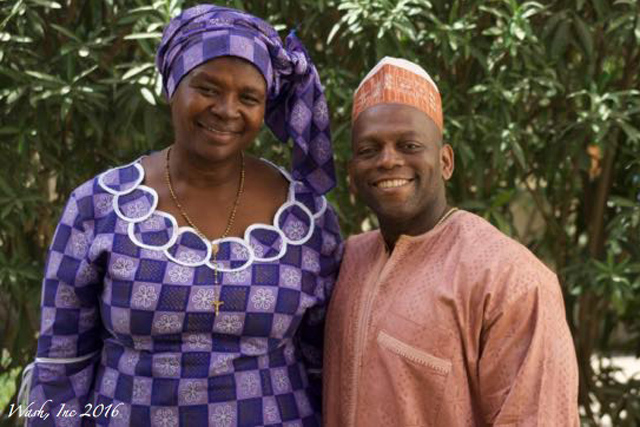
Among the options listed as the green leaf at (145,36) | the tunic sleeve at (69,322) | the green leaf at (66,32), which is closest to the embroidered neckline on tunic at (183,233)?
the tunic sleeve at (69,322)

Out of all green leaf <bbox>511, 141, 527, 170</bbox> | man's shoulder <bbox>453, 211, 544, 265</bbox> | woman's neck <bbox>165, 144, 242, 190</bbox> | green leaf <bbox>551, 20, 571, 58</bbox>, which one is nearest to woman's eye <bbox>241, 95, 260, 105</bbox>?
woman's neck <bbox>165, 144, 242, 190</bbox>

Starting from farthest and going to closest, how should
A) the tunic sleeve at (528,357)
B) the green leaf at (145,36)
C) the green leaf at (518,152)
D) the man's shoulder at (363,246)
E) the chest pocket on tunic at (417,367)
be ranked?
the green leaf at (518,152) → the green leaf at (145,36) → the man's shoulder at (363,246) → the chest pocket on tunic at (417,367) → the tunic sleeve at (528,357)

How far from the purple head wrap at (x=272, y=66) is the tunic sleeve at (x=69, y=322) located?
0.45 m

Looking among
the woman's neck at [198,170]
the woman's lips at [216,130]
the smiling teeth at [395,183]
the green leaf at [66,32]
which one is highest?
the green leaf at [66,32]

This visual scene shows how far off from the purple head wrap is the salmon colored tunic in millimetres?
415

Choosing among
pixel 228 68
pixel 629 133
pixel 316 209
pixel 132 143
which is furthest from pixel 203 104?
pixel 629 133

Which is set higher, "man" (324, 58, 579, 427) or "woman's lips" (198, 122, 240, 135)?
"woman's lips" (198, 122, 240, 135)

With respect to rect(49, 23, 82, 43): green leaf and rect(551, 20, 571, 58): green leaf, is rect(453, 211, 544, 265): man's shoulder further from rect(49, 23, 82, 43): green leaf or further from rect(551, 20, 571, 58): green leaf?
rect(49, 23, 82, 43): green leaf

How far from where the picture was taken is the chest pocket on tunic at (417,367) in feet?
8.02

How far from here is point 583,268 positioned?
12.4ft

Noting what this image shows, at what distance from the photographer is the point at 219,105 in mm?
2574

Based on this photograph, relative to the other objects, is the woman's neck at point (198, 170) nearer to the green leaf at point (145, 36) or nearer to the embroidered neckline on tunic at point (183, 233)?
the embroidered neckline on tunic at point (183, 233)

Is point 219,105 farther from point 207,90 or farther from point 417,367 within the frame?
point 417,367

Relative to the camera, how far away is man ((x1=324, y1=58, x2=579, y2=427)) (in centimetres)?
237
